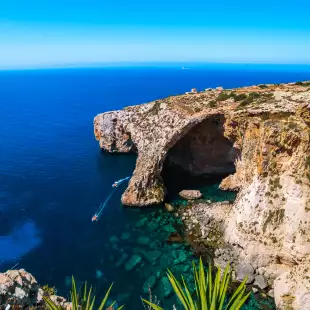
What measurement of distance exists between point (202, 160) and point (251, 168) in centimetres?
2162

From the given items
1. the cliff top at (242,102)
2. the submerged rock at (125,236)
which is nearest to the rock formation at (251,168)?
the cliff top at (242,102)

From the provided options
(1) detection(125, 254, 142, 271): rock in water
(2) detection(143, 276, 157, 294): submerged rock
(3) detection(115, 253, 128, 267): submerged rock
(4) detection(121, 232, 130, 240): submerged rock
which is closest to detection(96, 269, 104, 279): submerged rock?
(3) detection(115, 253, 128, 267): submerged rock

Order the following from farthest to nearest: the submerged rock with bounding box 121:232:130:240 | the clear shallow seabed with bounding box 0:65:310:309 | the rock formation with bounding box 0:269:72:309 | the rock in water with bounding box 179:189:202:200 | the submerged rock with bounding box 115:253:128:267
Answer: the rock in water with bounding box 179:189:202:200, the submerged rock with bounding box 121:232:130:240, the submerged rock with bounding box 115:253:128:267, the clear shallow seabed with bounding box 0:65:310:309, the rock formation with bounding box 0:269:72:309

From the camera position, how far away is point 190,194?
51.0 meters

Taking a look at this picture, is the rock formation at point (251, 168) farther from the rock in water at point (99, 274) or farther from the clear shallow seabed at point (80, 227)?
the rock in water at point (99, 274)

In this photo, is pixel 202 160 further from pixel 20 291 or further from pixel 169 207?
pixel 20 291

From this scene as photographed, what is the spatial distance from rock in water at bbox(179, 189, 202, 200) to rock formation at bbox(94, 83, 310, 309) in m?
2.85

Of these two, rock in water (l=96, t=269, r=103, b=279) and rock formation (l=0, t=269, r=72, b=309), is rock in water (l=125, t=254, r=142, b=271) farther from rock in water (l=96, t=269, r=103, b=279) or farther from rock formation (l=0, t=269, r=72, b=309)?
rock formation (l=0, t=269, r=72, b=309)

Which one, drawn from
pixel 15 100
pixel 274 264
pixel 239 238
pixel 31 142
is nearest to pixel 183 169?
pixel 239 238

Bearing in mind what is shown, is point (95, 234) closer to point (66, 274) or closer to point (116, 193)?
point (66, 274)

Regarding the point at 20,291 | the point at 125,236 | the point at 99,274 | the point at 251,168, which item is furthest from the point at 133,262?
the point at 20,291

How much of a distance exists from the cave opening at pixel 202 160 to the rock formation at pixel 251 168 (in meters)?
0.19

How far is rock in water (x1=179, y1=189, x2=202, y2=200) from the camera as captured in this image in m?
50.6

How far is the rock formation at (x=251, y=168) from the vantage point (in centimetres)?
3212
